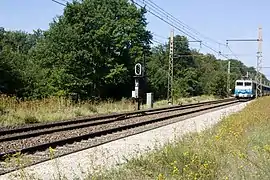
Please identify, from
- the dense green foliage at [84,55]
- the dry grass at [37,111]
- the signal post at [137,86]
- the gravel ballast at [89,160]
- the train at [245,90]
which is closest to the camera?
the gravel ballast at [89,160]

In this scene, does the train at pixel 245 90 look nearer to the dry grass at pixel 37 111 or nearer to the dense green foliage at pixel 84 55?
the dense green foliage at pixel 84 55

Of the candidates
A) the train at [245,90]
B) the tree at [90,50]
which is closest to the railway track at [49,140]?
the tree at [90,50]

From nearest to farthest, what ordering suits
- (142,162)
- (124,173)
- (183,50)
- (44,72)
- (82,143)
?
1. (124,173)
2. (142,162)
3. (82,143)
4. (44,72)
5. (183,50)

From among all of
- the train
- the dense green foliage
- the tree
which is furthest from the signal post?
the train

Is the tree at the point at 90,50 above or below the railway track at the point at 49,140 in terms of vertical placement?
above

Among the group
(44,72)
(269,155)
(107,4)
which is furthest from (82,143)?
(107,4)

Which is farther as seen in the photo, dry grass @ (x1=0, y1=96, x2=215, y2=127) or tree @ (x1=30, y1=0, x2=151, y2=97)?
tree @ (x1=30, y1=0, x2=151, y2=97)

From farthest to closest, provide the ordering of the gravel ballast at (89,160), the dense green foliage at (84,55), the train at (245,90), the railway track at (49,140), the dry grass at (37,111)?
the train at (245,90), the dense green foliage at (84,55), the dry grass at (37,111), the railway track at (49,140), the gravel ballast at (89,160)

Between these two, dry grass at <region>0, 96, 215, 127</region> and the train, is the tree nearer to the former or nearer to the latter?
dry grass at <region>0, 96, 215, 127</region>

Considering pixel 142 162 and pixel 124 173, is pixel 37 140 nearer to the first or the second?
A: pixel 142 162

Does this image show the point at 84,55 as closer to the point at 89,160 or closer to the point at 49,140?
the point at 49,140

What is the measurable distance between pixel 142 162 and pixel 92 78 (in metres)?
40.4

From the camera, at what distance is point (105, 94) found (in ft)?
176

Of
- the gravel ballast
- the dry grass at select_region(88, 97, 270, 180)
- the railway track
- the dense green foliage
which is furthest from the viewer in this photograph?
the dense green foliage
